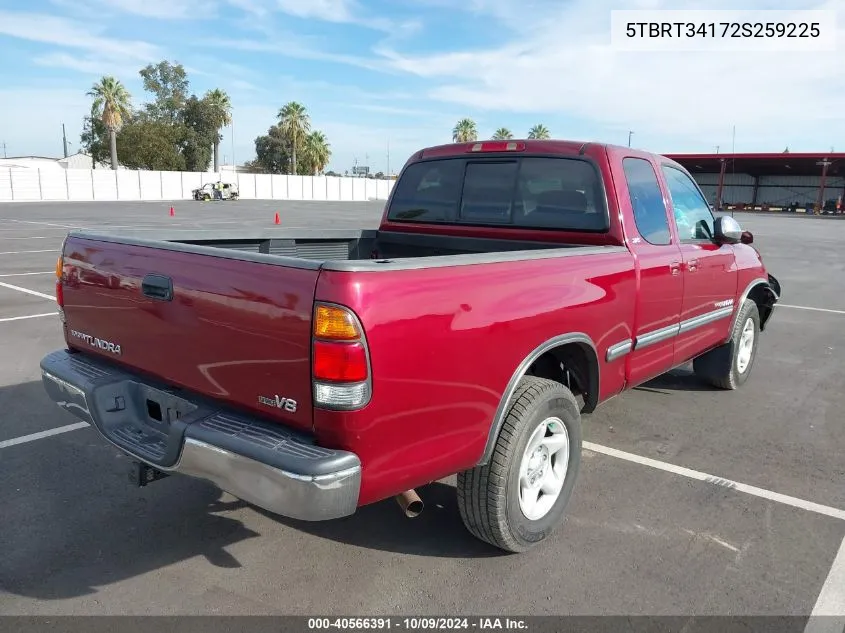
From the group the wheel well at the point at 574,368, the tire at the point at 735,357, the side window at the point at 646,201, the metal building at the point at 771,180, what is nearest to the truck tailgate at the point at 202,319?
the wheel well at the point at 574,368

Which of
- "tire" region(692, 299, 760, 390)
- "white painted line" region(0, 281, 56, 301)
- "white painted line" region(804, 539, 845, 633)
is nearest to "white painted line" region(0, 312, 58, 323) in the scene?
"white painted line" region(0, 281, 56, 301)

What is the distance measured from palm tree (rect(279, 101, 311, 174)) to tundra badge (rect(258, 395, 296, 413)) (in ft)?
259

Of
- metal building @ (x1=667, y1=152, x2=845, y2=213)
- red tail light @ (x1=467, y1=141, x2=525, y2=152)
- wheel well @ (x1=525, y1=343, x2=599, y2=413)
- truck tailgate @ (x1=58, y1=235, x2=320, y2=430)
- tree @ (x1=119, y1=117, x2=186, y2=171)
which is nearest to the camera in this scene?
truck tailgate @ (x1=58, y1=235, x2=320, y2=430)

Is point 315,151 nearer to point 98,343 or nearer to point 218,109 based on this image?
point 218,109

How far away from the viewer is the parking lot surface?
2885mm

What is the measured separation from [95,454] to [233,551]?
1606mm

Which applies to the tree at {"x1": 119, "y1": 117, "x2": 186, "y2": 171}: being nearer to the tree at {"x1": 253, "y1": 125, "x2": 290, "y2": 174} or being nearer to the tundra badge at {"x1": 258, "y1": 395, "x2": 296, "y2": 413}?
the tree at {"x1": 253, "y1": 125, "x2": 290, "y2": 174}

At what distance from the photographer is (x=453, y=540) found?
3367 millimetres

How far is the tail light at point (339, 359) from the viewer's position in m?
2.31

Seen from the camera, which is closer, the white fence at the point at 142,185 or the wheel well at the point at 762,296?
the wheel well at the point at 762,296

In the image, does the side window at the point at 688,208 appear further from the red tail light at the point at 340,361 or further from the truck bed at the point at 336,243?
the red tail light at the point at 340,361

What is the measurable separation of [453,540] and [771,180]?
76.7 m

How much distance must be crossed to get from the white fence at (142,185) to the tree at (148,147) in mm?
12252

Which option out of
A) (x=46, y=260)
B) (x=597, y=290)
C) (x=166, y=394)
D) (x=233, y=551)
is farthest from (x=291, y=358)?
(x=46, y=260)
